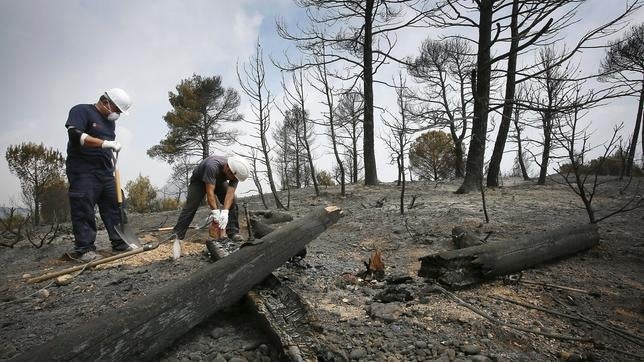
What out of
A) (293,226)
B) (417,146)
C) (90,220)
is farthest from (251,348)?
(417,146)

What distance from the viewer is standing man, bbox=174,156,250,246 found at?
4746 mm

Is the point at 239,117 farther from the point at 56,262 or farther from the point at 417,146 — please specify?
the point at 56,262

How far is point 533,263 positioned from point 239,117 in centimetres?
1975

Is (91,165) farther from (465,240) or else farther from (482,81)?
(482,81)

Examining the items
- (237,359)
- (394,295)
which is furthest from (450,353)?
(237,359)

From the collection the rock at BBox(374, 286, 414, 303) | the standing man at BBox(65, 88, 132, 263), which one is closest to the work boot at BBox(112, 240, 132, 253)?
the standing man at BBox(65, 88, 132, 263)

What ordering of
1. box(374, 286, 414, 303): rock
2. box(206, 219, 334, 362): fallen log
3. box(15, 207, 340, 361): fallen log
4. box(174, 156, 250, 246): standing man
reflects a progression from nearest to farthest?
box(15, 207, 340, 361): fallen log
box(206, 219, 334, 362): fallen log
box(374, 286, 414, 303): rock
box(174, 156, 250, 246): standing man

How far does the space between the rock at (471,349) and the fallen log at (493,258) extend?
0.90 metres

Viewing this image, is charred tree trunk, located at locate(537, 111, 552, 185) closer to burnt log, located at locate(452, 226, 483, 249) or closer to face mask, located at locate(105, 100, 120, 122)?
burnt log, located at locate(452, 226, 483, 249)

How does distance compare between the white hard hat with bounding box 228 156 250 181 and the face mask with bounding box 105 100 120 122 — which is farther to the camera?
the white hard hat with bounding box 228 156 250 181

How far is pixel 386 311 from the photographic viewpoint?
8.93 ft

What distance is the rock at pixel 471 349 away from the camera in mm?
2195

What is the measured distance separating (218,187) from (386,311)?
344cm

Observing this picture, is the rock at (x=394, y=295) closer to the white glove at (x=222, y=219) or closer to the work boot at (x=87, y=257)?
the white glove at (x=222, y=219)
